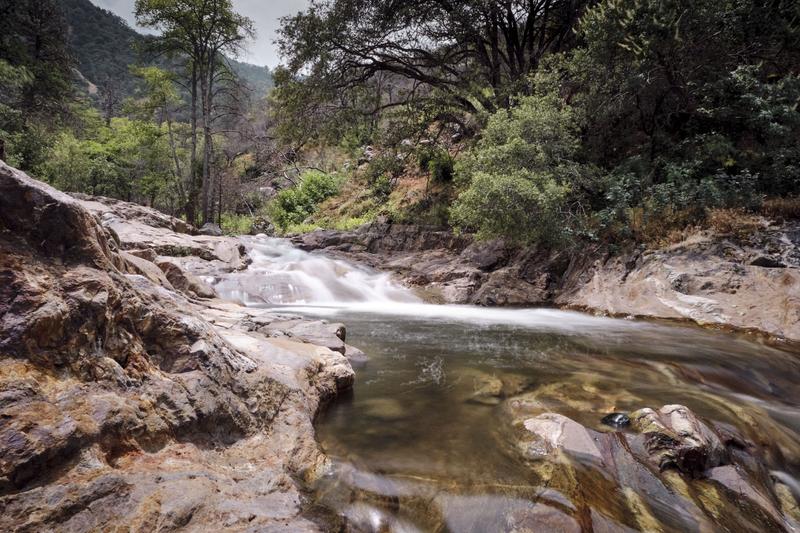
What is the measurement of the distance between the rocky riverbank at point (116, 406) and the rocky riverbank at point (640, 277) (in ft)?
25.5

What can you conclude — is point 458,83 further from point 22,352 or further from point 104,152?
point 104,152

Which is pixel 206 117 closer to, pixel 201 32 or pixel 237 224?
pixel 201 32

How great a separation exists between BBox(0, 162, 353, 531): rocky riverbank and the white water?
19.4ft

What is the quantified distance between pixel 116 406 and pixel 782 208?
1074 centimetres

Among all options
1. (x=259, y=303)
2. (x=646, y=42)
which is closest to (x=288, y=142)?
(x=259, y=303)

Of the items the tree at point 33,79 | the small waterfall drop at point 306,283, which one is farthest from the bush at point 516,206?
the tree at point 33,79

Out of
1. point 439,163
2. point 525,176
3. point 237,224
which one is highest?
point 439,163

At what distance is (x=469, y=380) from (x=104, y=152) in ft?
90.4

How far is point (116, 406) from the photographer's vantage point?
75.7 inches

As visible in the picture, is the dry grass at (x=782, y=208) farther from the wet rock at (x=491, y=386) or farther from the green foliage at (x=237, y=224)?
the green foliage at (x=237, y=224)

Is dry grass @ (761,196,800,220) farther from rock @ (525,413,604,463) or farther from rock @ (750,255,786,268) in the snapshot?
rock @ (525,413,604,463)

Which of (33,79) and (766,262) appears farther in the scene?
(33,79)

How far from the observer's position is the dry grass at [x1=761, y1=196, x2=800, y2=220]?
787 centimetres

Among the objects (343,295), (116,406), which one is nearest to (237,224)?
(343,295)
